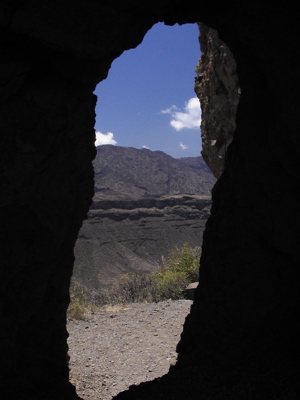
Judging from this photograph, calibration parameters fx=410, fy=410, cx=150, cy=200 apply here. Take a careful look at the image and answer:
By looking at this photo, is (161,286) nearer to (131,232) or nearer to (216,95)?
(216,95)

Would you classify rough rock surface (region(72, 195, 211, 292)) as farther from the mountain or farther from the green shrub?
the green shrub

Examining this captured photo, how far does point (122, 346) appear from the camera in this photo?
10.4 m

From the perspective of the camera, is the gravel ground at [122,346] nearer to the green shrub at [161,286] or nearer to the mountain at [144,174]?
the green shrub at [161,286]

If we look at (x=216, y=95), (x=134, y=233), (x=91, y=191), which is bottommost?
(x=134, y=233)

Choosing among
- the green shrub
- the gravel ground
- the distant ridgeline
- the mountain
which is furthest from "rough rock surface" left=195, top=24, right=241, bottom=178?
the mountain

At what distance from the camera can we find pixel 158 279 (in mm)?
19297

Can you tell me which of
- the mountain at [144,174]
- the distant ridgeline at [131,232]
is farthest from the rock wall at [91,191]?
the mountain at [144,174]

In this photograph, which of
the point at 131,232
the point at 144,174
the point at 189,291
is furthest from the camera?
the point at 144,174

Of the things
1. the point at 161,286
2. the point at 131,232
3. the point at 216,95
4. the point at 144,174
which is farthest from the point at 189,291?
the point at 144,174

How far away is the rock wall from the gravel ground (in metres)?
2.35

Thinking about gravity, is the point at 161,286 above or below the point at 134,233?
above

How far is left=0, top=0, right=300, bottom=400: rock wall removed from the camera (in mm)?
4160

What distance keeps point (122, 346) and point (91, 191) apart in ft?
20.0

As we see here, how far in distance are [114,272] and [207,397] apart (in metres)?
49.6
